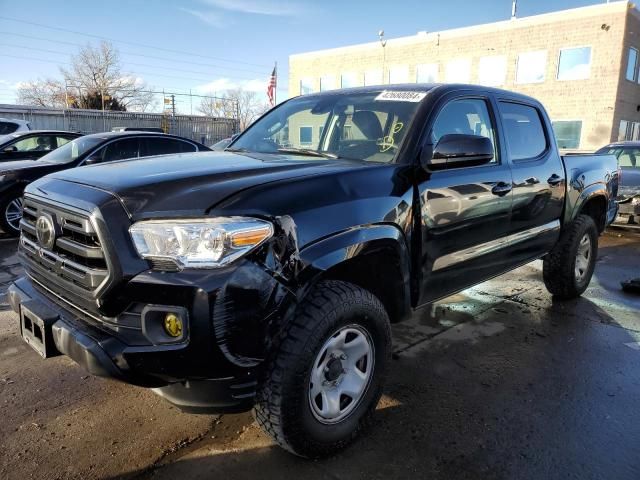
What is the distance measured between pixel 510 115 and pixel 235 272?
296cm

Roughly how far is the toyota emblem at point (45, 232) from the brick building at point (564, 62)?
70.8ft

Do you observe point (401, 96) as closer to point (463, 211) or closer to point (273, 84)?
point (463, 211)

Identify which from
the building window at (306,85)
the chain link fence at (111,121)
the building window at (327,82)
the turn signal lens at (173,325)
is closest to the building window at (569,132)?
the building window at (327,82)

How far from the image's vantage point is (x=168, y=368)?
2.01 m

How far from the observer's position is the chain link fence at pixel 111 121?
906 inches

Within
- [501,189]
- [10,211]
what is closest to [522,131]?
[501,189]

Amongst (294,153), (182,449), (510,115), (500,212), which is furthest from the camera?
(510,115)

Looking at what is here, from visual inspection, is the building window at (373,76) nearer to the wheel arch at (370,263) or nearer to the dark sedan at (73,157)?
the dark sedan at (73,157)

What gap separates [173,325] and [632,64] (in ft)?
87.3

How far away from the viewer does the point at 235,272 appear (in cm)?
201

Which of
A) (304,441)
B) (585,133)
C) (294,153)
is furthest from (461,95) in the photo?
(585,133)

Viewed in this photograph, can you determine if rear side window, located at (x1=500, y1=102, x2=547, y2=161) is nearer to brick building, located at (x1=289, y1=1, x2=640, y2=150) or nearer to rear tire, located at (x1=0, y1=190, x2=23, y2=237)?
rear tire, located at (x1=0, y1=190, x2=23, y2=237)

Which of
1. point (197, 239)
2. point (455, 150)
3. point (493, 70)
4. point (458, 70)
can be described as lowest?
point (197, 239)

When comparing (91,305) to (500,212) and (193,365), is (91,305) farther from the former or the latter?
(500,212)
